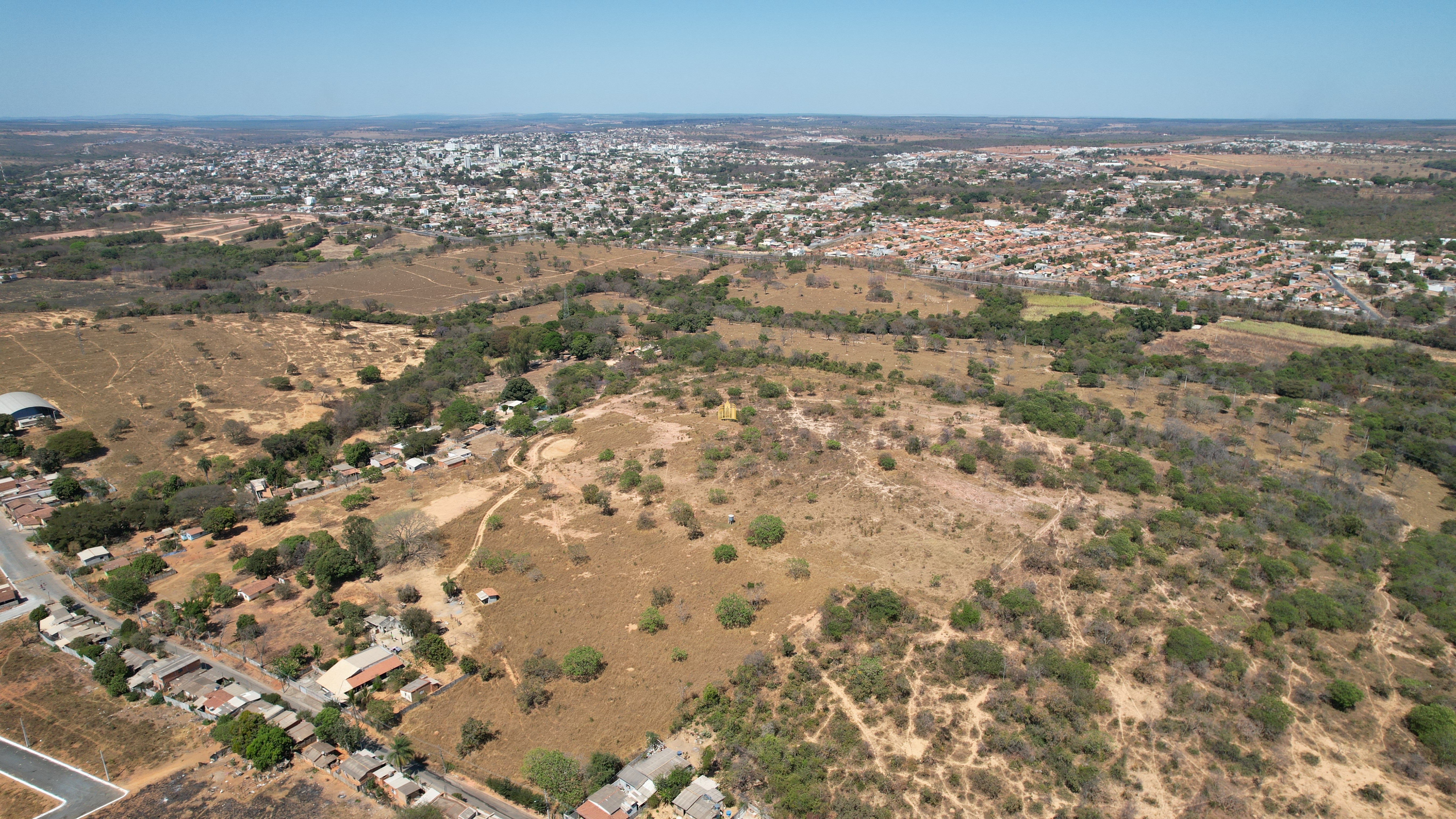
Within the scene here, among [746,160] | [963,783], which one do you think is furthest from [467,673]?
[746,160]

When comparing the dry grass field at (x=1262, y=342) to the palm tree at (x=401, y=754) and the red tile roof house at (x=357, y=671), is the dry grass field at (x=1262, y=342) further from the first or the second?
the palm tree at (x=401, y=754)

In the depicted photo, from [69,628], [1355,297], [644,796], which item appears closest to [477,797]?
[644,796]

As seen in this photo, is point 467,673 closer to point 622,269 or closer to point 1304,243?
point 622,269

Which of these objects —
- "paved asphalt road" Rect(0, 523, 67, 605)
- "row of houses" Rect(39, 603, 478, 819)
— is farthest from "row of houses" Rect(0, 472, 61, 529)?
"row of houses" Rect(39, 603, 478, 819)

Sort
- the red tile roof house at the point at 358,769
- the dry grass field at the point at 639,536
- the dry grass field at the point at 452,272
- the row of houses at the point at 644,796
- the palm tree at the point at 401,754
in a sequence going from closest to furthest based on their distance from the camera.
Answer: the row of houses at the point at 644,796 → the red tile roof house at the point at 358,769 → the palm tree at the point at 401,754 → the dry grass field at the point at 639,536 → the dry grass field at the point at 452,272

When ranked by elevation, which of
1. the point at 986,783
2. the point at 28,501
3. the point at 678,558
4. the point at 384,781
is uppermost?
the point at 28,501

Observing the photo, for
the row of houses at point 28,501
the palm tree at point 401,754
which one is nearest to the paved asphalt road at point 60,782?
the palm tree at point 401,754

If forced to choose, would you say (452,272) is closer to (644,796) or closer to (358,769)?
(358,769)
